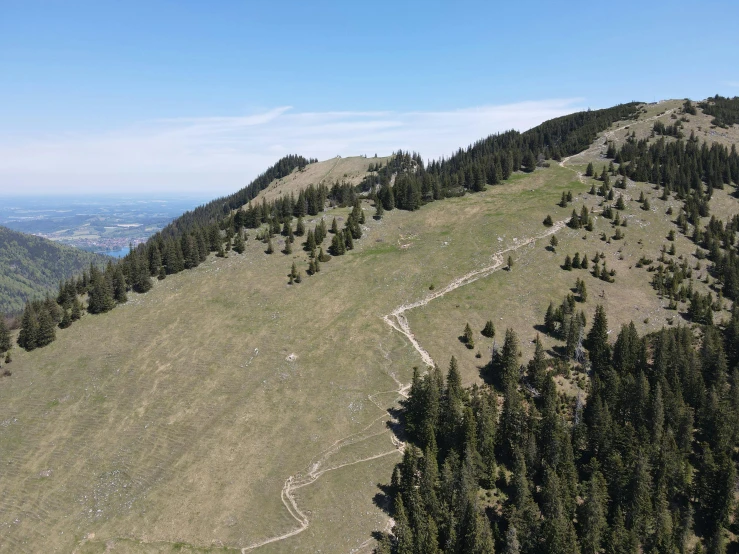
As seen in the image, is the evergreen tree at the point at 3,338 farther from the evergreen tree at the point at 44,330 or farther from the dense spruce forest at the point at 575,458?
the dense spruce forest at the point at 575,458

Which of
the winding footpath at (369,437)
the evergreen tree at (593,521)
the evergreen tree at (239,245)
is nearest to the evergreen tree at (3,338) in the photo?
the evergreen tree at (239,245)

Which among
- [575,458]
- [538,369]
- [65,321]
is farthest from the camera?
[65,321]

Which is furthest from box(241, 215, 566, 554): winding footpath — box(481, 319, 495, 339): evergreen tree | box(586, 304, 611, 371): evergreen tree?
box(586, 304, 611, 371): evergreen tree

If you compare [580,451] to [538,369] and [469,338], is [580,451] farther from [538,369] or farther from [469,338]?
[469,338]

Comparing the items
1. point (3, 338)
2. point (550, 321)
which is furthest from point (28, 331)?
point (550, 321)

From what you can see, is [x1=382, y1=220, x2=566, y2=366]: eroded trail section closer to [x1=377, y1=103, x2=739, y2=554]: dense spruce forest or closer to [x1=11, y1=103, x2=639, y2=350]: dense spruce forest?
[x1=377, y1=103, x2=739, y2=554]: dense spruce forest

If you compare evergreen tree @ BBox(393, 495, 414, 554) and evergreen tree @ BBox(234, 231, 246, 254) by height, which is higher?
evergreen tree @ BBox(234, 231, 246, 254)

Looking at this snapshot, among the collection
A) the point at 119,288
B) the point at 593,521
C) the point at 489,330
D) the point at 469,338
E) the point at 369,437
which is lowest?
the point at 593,521
